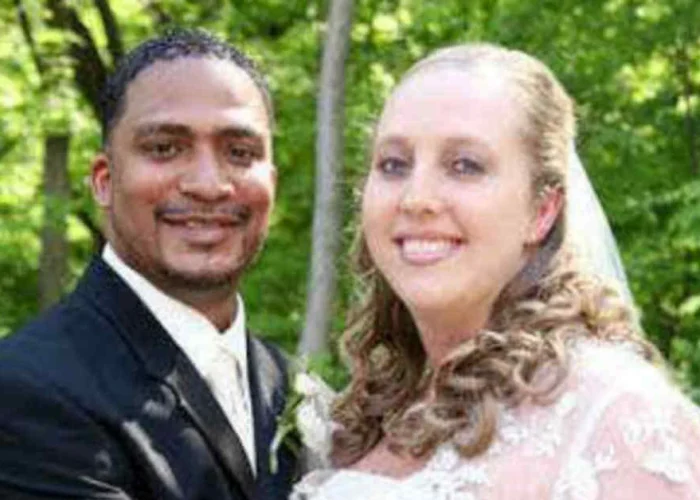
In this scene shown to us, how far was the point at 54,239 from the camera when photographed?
1518 cm

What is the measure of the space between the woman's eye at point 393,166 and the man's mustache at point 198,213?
69cm

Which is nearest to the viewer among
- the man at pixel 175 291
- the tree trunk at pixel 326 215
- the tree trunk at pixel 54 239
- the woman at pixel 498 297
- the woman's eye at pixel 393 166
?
the woman at pixel 498 297

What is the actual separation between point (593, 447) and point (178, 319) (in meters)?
1.33

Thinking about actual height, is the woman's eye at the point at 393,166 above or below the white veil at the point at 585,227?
above

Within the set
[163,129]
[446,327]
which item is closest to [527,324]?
[446,327]

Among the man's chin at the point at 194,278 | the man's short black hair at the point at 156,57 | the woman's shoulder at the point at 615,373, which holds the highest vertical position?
the man's short black hair at the point at 156,57

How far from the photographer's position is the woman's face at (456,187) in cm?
373

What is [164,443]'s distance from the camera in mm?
4145

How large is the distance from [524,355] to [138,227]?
4.05 ft

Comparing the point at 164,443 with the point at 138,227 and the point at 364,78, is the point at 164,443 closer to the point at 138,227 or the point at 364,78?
the point at 138,227

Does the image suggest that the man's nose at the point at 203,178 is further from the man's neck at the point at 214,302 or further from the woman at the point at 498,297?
the woman at the point at 498,297

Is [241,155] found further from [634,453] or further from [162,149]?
[634,453]

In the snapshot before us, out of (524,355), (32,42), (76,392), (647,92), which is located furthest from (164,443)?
(32,42)

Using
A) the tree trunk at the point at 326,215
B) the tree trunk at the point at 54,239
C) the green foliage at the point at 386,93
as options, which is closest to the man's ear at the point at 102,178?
the green foliage at the point at 386,93
